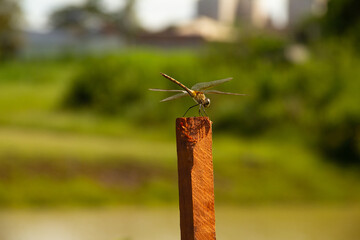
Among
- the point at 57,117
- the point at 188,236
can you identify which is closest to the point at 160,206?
the point at 57,117

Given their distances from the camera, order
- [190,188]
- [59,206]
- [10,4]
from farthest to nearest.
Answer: [10,4]
[59,206]
[190,188]

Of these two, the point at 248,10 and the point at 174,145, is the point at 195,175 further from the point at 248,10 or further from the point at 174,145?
the point at 248,10

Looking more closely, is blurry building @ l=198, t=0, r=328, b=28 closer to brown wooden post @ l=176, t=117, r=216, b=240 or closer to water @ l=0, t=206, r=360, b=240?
water @ l=0, t=206, r=360, b=240

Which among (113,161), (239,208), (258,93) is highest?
(258,93)

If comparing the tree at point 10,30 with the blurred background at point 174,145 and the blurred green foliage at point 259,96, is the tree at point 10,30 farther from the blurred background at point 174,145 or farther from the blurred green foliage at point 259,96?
the blurred green foliage at point 259,96

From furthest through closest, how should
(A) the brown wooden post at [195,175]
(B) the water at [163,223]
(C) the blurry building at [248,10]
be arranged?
(C) the blurry building at [248,10], (B) the water at [163,223], (A) the brown wooden post at [195,175]

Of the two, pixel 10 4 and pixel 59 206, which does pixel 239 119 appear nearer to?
pixel 59 206

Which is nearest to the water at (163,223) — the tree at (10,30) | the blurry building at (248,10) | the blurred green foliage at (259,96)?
the blurred green foliage at (259,96)
